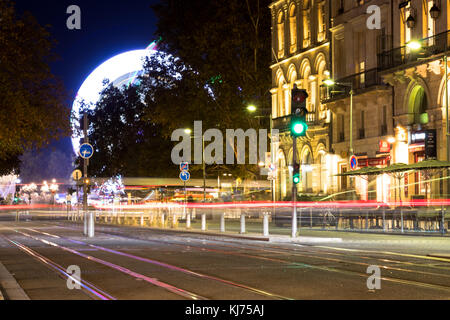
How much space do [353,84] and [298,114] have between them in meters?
25.3

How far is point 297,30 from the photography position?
194ft

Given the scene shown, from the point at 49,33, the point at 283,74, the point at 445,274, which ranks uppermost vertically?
the point at 283,74

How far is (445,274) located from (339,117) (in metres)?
38.6

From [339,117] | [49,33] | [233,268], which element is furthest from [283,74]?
[233,268]

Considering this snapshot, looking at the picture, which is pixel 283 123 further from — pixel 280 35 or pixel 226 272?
pixel 226 272

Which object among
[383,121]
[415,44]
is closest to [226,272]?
[415,44]

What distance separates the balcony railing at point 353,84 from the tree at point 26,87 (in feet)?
86.2

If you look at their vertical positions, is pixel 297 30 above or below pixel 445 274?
above

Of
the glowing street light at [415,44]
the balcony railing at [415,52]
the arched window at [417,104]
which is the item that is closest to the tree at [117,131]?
the balcony railing at [415,52]

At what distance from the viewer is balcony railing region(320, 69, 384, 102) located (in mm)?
46719

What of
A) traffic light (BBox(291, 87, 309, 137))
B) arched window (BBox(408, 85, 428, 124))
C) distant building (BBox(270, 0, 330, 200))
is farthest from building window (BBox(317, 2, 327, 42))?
traffic light (BBox(291, 87, 309, 137))

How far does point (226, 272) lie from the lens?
14.9 m

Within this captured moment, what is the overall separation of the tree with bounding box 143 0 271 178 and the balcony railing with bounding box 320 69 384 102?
8.16 meters
